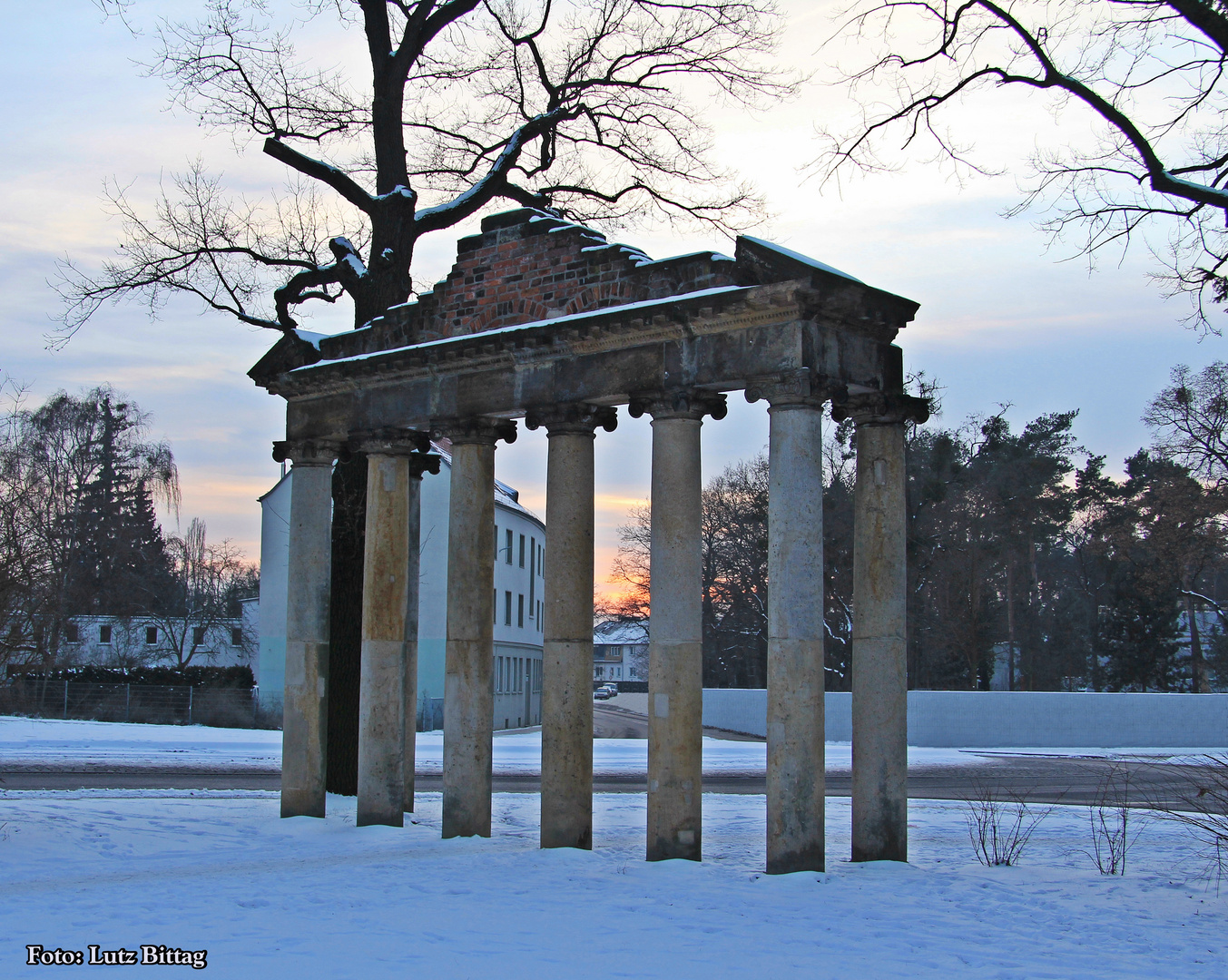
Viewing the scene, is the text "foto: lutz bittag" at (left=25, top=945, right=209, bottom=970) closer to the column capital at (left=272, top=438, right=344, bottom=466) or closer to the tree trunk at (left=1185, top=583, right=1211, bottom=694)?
the column capital at (left=272, top=438, right=344, bottom=466)

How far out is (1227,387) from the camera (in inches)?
1510

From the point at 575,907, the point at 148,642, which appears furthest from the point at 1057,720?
the point at 148,642

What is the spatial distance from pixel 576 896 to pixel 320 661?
5.74 meters

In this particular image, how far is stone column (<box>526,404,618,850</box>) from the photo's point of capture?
11.5 metres

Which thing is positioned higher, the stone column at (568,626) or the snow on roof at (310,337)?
the snow on roof at (310,337)

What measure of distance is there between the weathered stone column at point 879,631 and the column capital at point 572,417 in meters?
2.46

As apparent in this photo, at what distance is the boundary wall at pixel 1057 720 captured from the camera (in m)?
32.1

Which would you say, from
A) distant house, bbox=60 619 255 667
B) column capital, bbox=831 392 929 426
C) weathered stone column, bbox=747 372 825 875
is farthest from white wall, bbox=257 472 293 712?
weathered stone column, bbox=747 372 825 875

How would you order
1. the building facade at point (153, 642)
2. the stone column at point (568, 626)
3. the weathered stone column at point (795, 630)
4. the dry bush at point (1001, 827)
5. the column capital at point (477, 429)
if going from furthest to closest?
1. the building facade at point (153, 642)
2. the column capital at point (477, 429)
3. the stone column at point (568, 626)
4. the dry bush at point (1001, 827)
5. the weathered stone column at point (795, 630)

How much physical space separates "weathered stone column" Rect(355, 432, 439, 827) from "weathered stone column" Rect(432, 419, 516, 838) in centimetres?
85

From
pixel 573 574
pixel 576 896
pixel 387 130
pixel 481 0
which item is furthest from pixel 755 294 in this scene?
pixel 481 0

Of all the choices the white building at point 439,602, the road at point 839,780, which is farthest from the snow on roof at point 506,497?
the road at point 839,780

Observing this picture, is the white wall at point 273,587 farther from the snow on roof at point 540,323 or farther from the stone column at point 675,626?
the stone column at point 675,626

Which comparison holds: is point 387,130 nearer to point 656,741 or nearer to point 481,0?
point 481,0
